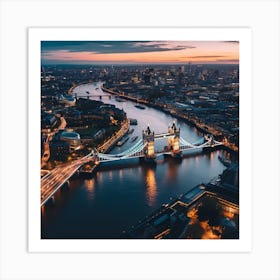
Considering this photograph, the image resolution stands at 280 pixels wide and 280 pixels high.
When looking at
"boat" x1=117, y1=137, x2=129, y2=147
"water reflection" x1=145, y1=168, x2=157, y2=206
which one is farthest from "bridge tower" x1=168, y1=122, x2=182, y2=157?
"boat" x1=117, y1=137, x2=129, y2=147

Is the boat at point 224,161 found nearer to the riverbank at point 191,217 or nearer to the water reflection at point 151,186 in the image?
the riverbank at point 191,217

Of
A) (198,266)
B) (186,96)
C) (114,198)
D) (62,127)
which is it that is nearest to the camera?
(198,266)

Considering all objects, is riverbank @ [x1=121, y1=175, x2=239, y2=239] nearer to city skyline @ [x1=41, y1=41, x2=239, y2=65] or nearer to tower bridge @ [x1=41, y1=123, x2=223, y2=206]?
tower bridge @ [x1=41, y1=123, x2=223, y2=206]
